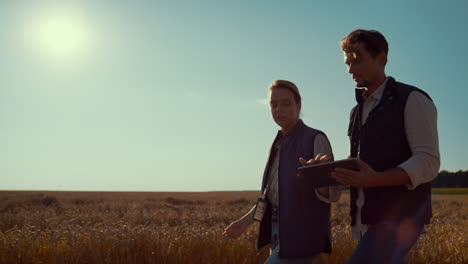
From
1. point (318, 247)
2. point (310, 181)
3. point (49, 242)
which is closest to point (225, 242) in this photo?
point (49, 242)

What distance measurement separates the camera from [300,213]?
3242 millimetres

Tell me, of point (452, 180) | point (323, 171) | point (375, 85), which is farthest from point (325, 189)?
point (452, 180)

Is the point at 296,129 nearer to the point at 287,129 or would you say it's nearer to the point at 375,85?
the point at 287,129

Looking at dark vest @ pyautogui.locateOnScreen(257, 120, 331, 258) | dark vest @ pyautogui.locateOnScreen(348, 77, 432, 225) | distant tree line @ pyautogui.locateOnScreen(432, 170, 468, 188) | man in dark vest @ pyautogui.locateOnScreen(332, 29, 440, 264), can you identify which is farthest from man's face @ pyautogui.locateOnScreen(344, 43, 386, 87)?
distant tree line @ pyautogui.locateOnScreen(432, 170, 468, 188)

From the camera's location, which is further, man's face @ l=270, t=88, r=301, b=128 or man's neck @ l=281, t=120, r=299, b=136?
man's neck @ l=281, t=120, r=299, b=136

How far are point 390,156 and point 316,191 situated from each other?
795mm

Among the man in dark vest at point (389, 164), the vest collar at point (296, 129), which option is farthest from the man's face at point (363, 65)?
the vest collar at point (296, 129)

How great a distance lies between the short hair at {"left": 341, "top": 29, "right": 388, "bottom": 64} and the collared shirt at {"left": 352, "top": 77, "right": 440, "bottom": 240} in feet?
1.26

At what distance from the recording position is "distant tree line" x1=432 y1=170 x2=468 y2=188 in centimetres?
8956

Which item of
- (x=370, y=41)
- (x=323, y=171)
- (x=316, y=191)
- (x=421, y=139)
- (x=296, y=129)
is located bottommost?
(x=316, y=191)

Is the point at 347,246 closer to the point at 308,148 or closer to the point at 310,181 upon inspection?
the point at 308,148

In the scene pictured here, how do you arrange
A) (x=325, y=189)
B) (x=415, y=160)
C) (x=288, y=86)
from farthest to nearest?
(x=288, y=86)
(x=325, y=189)
(x=415, y=160)

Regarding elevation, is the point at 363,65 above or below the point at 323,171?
above

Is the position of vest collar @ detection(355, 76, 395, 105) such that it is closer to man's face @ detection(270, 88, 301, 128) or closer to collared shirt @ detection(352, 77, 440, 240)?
collared shirt @ detection(352, 77, 440, 240)
